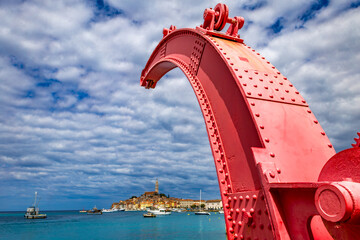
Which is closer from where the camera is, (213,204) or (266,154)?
(266,154)

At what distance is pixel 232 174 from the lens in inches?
93.6

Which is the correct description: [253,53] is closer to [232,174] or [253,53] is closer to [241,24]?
[241,24]

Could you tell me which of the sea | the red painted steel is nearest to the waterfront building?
the sea

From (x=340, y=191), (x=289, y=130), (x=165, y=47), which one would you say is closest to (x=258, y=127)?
(x=289, y=130)

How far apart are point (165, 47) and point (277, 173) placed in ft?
16.3

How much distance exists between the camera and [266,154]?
181 cm

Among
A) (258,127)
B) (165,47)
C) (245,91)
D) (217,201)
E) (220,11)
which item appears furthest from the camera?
(217,201)

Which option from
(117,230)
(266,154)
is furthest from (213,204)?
(266,154)

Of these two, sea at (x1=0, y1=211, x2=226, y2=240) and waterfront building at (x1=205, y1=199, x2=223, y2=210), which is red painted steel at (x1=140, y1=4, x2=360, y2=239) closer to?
sea at (x1=0, y1=211, x2=226, y2=240)

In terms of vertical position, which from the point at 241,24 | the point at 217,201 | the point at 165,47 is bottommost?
the point at 217,201

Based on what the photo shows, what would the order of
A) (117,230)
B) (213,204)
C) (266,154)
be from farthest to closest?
(213,204)
(117,230)
(266,154)

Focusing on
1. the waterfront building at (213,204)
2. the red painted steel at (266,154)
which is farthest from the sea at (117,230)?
the waterfront building at (213,204)

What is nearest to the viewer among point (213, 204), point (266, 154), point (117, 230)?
point (266, 154)

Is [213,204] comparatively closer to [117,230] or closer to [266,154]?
[117,230]
